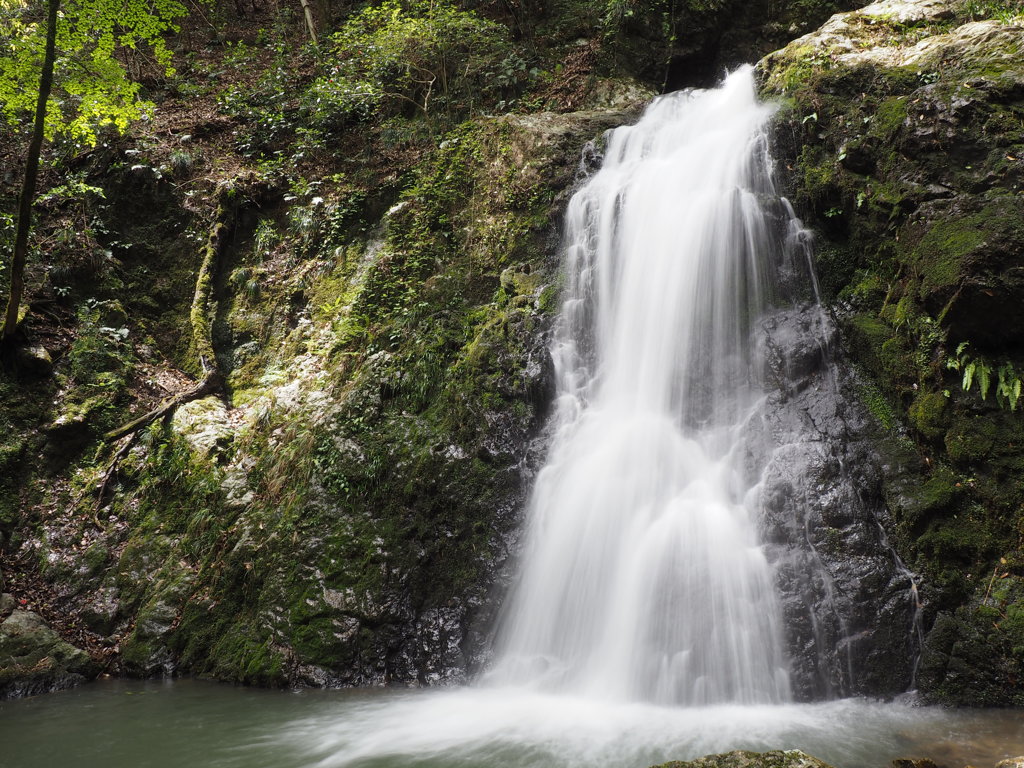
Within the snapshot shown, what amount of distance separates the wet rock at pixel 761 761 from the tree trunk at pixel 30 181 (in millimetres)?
8912

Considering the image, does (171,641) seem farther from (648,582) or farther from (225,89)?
(225,89)

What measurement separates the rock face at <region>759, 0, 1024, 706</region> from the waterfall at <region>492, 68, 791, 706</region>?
32.2 inches

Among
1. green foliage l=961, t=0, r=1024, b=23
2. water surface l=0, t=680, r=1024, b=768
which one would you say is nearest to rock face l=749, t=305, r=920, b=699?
water surface l=0, t=680, r=1024, b=768

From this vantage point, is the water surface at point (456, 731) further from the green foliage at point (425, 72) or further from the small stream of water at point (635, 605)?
the green foliage at point (425, 72)

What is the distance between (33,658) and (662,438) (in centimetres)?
663

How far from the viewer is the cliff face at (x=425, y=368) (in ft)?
16.3

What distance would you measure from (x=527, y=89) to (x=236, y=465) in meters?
8.63

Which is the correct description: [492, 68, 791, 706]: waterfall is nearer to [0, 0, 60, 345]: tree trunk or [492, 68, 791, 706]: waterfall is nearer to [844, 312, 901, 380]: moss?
[844, 312, 901, 380]: moss

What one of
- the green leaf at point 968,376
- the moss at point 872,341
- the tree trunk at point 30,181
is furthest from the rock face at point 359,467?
the green leaf at point 968,376

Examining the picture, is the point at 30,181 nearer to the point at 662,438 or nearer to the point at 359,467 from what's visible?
the point at 359,467

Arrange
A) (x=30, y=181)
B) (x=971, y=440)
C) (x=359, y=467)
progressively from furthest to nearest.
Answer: (x=30, y=181), (x=359, y=467), (x=971, y=440)

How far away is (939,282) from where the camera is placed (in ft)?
17.3

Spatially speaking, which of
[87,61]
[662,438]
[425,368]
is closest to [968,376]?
[662,438]

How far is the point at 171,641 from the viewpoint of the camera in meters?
6.29
